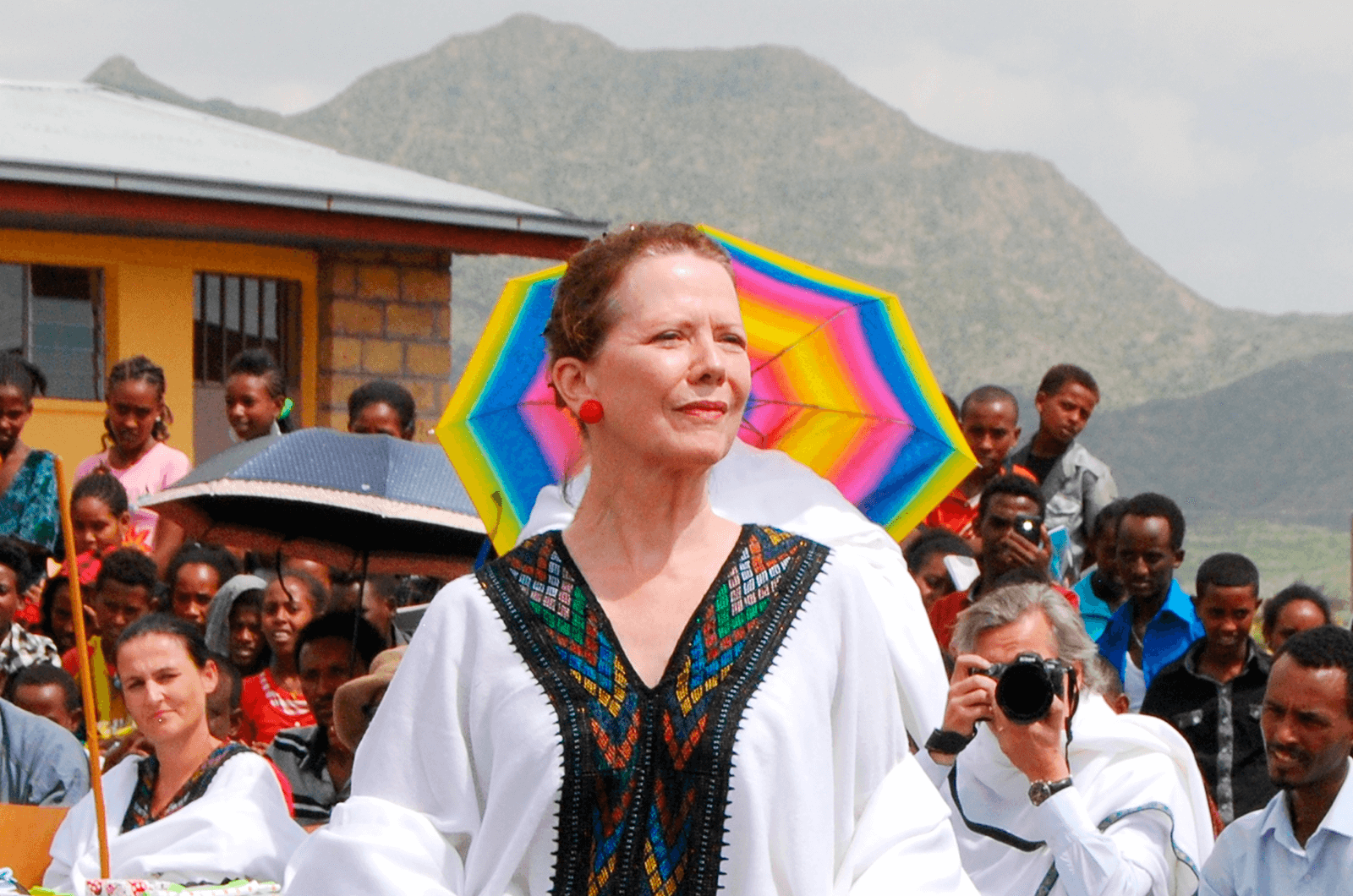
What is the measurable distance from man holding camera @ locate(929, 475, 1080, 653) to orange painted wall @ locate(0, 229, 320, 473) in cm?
557

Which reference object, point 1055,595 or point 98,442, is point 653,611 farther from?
point 98,442

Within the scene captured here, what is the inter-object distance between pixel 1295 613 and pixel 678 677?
468cm

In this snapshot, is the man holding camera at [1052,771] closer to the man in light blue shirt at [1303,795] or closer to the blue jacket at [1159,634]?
the man in light blue shirt at [1303,795]

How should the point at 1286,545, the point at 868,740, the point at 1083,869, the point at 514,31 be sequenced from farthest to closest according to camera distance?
the point at 514,31 → the point at 1286,545 → the point at 1083,869 → the point at 868,740

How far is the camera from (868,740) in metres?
2.41

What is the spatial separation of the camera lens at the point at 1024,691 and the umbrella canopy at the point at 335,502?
2.82 m

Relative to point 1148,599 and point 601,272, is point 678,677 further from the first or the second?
point 1148,599

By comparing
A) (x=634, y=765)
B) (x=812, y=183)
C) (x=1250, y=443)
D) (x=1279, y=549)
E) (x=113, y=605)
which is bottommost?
(x=1250, y=443)

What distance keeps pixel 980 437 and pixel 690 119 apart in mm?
96758

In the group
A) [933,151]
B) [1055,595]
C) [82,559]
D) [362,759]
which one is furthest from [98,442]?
[933,151]

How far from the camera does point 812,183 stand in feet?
300

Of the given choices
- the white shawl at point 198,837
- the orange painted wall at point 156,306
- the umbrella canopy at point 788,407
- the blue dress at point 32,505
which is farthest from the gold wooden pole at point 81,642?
the orange painted wall at point 156,306

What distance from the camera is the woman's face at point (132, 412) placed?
788 centimetres

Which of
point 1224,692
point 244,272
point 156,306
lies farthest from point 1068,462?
point 156,306
